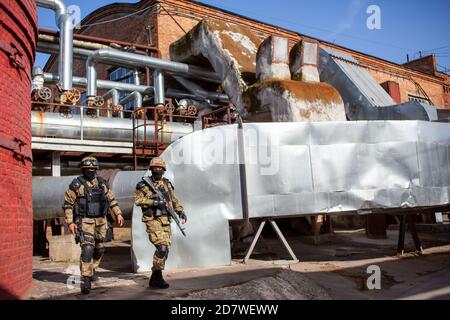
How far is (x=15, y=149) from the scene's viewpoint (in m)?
4.62

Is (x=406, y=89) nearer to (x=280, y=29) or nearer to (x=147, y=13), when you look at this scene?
(x=280, y=29)

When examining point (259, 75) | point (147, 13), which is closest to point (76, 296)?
point (259, 75)

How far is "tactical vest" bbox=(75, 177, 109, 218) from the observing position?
5.20 m

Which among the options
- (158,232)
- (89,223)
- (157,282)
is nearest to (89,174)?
(89,223)

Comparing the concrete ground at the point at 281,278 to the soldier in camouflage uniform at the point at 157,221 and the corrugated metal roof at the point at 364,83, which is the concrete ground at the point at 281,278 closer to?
the soldier in camouflage uniform at the point at 157,221

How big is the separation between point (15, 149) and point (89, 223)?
4.16ft

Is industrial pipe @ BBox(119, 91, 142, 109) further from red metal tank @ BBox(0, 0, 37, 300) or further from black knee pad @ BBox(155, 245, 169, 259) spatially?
black knee pad @ BBox(155, 245, 169, 259)

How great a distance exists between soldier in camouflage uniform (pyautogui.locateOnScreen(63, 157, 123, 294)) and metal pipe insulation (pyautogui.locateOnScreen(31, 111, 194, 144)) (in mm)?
4921

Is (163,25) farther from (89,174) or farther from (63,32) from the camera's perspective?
(89,174)

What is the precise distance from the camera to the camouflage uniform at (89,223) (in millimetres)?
5070

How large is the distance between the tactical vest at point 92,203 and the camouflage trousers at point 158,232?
579mm

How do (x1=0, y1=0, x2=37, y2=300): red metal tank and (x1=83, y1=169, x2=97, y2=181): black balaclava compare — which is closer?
(x1=0, y1=0, x2=37, y2=300): red metal tank

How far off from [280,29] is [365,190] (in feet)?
48.7

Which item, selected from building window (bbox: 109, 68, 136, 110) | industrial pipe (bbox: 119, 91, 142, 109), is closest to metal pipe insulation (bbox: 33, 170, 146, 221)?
industrial pipe (bbox: 119, 91, 142, 109)
